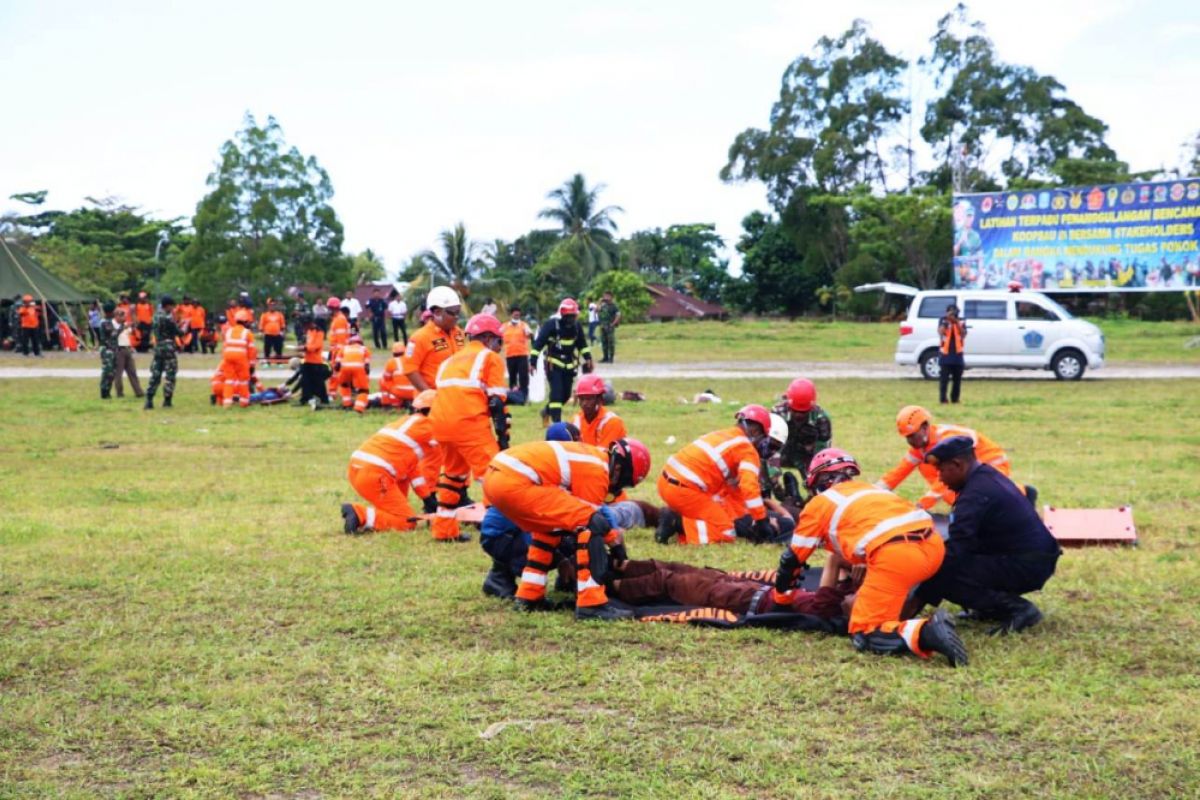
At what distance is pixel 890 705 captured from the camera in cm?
566

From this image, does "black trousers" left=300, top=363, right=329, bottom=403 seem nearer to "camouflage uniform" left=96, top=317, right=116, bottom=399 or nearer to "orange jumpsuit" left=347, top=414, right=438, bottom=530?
"camouflage uniform" left=96, top=317, right=116, bottom=399

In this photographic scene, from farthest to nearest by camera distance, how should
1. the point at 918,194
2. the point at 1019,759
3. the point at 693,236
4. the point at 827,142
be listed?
the point at 693,236, the point at 827,142, the point at 918,194, the point at 1019,759

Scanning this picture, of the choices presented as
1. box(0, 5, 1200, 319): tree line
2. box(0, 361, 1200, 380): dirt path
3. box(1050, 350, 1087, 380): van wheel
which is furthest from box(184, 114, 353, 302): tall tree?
box(1050, 350, 1087, 380): van wheel

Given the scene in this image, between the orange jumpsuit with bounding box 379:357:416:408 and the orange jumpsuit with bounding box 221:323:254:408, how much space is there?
245cm

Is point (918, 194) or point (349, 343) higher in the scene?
point (918, 194)

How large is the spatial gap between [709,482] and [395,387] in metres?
11.1

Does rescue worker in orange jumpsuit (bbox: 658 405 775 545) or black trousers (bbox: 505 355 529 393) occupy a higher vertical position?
black trousers (bbox: 505 355 529 393)

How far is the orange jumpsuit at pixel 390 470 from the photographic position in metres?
10.0

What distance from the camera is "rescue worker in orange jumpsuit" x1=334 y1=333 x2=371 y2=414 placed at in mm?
20031

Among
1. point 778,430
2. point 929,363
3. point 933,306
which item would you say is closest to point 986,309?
point 933,306

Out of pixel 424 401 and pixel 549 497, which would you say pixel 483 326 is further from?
pixel 549 497

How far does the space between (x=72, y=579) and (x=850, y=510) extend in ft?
17.4

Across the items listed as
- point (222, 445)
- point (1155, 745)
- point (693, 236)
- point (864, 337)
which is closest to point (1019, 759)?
point (1155, 745)

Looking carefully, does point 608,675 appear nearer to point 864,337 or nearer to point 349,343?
point 349,343
